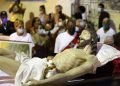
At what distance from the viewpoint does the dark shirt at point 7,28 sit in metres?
4.24

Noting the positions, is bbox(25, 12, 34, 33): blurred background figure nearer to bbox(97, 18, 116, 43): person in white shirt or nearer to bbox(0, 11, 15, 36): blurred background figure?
bbox(0, 11, 15, 36): blurred background figure

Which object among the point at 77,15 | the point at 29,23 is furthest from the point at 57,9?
the point at 29,23

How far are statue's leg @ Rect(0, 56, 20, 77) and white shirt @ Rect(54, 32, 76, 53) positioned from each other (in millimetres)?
1610

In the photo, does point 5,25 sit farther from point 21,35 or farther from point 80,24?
point 80,24

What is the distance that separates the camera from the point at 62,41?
405cm

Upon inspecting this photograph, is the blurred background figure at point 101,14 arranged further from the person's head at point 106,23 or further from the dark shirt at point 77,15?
the dark shirt at point 77,15

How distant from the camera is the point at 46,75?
6.71 ft

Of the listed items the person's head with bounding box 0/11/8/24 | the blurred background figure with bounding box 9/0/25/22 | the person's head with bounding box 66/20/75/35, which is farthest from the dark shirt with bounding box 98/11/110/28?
the person's head with bounding box 0/11/8/24

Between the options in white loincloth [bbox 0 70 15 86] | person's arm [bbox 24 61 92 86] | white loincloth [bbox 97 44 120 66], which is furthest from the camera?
white loincloth [bbox 97 44 120 66]

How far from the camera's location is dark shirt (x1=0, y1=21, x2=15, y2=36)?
424 centimetres

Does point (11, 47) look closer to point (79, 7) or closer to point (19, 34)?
point (19, 34)

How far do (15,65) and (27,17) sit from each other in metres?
2.20

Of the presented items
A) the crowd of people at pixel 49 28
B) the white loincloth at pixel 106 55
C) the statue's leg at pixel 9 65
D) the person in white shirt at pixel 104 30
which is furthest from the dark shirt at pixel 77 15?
the statue's leg at pixel 9 65

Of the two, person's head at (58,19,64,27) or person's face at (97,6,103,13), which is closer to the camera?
person's face at (97,6,103,13)
